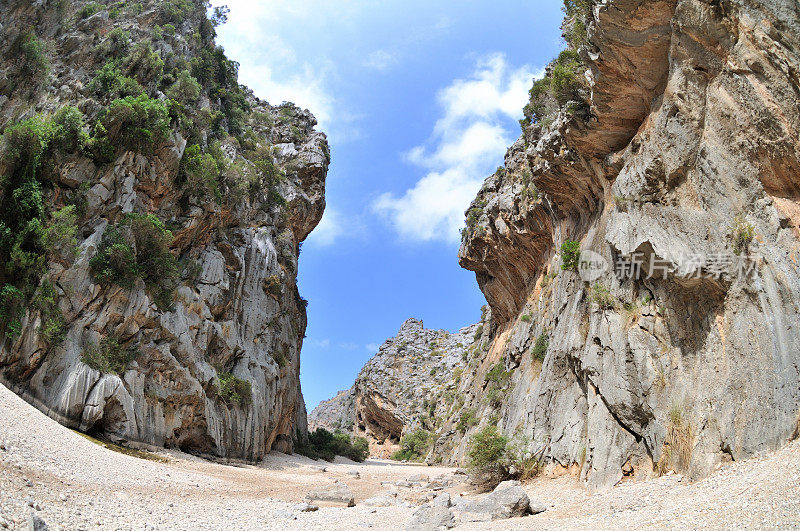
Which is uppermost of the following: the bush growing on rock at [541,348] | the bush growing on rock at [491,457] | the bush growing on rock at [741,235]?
the bush growing on rock at [741,235]

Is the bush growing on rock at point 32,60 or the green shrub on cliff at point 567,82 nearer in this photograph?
the green shrub on cliff at point 567,82

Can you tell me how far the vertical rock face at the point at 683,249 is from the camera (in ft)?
33.7

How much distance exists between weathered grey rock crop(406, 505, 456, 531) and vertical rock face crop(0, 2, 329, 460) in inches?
535

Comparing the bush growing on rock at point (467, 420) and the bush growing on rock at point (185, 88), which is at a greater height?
the bush growing on rock at point (185, 88)

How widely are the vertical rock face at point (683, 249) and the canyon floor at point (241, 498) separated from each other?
4.26 feet

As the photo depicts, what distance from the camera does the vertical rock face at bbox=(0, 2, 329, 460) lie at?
1816 cm

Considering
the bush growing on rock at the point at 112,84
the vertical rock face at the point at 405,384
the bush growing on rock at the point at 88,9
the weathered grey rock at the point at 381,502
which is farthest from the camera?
the vertical rock face at the point at 405,384

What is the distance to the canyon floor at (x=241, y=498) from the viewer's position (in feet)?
23.6

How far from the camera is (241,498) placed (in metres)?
12.8

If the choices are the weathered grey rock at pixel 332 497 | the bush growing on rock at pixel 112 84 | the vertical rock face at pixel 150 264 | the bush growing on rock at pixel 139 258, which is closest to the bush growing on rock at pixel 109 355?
the vertical rock face at pixel 150 264

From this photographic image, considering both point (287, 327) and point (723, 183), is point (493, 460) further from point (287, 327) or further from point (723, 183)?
point (287, 327)

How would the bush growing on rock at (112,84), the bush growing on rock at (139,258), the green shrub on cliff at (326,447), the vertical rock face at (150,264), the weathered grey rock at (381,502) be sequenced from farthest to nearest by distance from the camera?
1. the green shrub on cliff at (326,447)
2. the bush growing on rock at (112,84)
3. the bush growing on rock at (139,258)
4. the vertical rock face at (150,264)
5. the weathered grey rock at (381,502)

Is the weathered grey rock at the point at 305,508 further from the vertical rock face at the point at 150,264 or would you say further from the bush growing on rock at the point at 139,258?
the bush growing on rock at the point at 139,258

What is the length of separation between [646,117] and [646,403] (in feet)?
34.3
